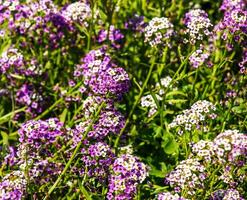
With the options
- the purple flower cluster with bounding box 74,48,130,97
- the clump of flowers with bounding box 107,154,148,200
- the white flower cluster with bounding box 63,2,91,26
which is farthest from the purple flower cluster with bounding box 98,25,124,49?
the clump of flowers with bounding box 107,154,148,200

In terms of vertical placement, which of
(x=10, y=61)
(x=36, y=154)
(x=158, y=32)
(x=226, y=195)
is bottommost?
(x=226, y=195)

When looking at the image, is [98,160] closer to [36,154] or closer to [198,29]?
[36,154]

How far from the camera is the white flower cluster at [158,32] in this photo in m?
4.03

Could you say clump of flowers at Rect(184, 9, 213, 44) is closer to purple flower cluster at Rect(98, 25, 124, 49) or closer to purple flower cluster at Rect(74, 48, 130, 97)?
purple flower cluster at Rect(74, 48, 130, 97)

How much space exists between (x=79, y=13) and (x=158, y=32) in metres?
0.88

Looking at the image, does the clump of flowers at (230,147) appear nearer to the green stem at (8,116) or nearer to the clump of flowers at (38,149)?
the clump of flowers at (38,149)

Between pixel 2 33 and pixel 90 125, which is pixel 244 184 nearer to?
pixel 90 125

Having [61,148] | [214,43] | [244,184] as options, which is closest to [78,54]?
[214,43]

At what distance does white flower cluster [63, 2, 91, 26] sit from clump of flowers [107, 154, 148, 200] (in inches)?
66.8

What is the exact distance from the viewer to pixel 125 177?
3.24 metres

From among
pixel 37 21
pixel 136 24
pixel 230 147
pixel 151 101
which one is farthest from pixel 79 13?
pixel 230 147

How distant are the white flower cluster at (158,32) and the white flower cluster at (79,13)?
0.79 m

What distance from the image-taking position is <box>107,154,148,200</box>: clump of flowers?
3203 mm

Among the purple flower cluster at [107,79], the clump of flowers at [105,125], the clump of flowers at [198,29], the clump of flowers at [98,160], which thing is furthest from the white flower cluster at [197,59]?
the clump of flowers at [98,160]
